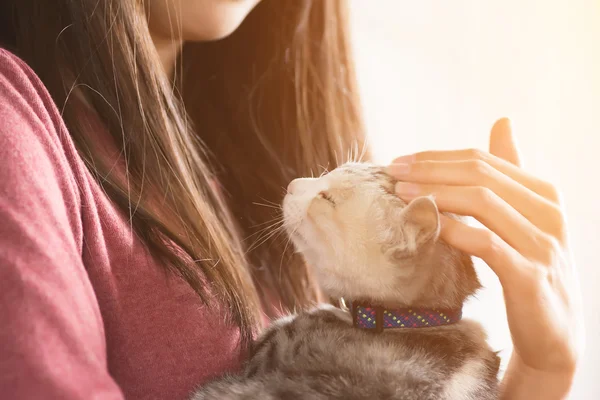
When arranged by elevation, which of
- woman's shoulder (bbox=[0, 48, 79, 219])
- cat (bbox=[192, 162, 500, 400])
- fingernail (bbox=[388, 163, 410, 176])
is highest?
woman's shoulder (bbox=[0, 48, 79, 219])

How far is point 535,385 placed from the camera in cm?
64

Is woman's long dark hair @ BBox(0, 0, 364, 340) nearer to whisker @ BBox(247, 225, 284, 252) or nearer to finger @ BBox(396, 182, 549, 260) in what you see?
whisker @ BBox(247, 225, 284, 252)

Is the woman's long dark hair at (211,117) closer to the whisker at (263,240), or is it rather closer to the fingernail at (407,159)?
the whisker at (263,240)

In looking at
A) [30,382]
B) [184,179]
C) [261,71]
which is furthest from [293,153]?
[30,382]

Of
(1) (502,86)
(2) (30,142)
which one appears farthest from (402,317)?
(1) (502,86)

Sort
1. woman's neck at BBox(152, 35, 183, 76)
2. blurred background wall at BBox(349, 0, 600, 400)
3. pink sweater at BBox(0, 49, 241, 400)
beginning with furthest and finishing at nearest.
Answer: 1. blurred background wall at BBox(349, 0, 600, 400)
2. woman's neck at BBox(152, 35, 183, 76)
3. pink sweater at BBox(0, 49, 241, 400)

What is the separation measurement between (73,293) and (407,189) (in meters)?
0.40

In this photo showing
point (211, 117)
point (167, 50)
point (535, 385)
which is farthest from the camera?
point (211, 117)

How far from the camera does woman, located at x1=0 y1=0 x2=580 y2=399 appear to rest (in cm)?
37

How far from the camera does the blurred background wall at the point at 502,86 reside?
914 mm

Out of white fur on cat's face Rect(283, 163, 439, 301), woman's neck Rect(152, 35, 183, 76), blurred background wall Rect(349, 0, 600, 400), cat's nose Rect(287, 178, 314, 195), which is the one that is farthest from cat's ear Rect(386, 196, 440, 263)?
woman's neck Rect(152, 35, 183, 76)

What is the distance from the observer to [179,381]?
0.51 m

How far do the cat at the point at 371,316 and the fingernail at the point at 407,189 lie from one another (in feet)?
0.05

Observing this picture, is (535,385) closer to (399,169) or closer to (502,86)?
(399,169)
